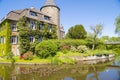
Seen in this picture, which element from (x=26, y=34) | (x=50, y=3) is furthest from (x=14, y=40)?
(x=50, y=3)

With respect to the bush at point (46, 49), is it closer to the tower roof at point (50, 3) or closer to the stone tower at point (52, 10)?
the stone tower at point (52, 10)

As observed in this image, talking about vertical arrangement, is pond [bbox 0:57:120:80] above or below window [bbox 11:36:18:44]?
below

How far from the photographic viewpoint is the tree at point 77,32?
36.9m

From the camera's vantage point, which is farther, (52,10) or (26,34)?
(52,10)

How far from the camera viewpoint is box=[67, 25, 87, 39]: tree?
36.9 metres

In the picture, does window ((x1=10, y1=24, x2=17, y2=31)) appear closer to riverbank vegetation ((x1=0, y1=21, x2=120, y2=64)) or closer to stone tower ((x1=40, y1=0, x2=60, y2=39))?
riverbank vegetation ((x1=0, y1=21, x2=120, y2=64))

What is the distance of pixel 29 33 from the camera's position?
26.0m

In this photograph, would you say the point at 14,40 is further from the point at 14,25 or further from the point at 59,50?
the point at 59,50

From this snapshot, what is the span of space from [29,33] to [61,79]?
1645 cm

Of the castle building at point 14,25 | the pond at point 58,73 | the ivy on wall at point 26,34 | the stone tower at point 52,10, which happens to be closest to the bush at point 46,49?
the ivy on wall at point 26,34

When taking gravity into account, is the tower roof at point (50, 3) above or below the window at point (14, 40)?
above

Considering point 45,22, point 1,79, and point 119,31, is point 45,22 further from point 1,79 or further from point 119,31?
point 119,31

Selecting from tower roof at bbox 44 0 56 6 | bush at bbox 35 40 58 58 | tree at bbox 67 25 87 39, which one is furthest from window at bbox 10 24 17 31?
tree at bbox 67 25 87 39

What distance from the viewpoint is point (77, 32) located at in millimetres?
36906
